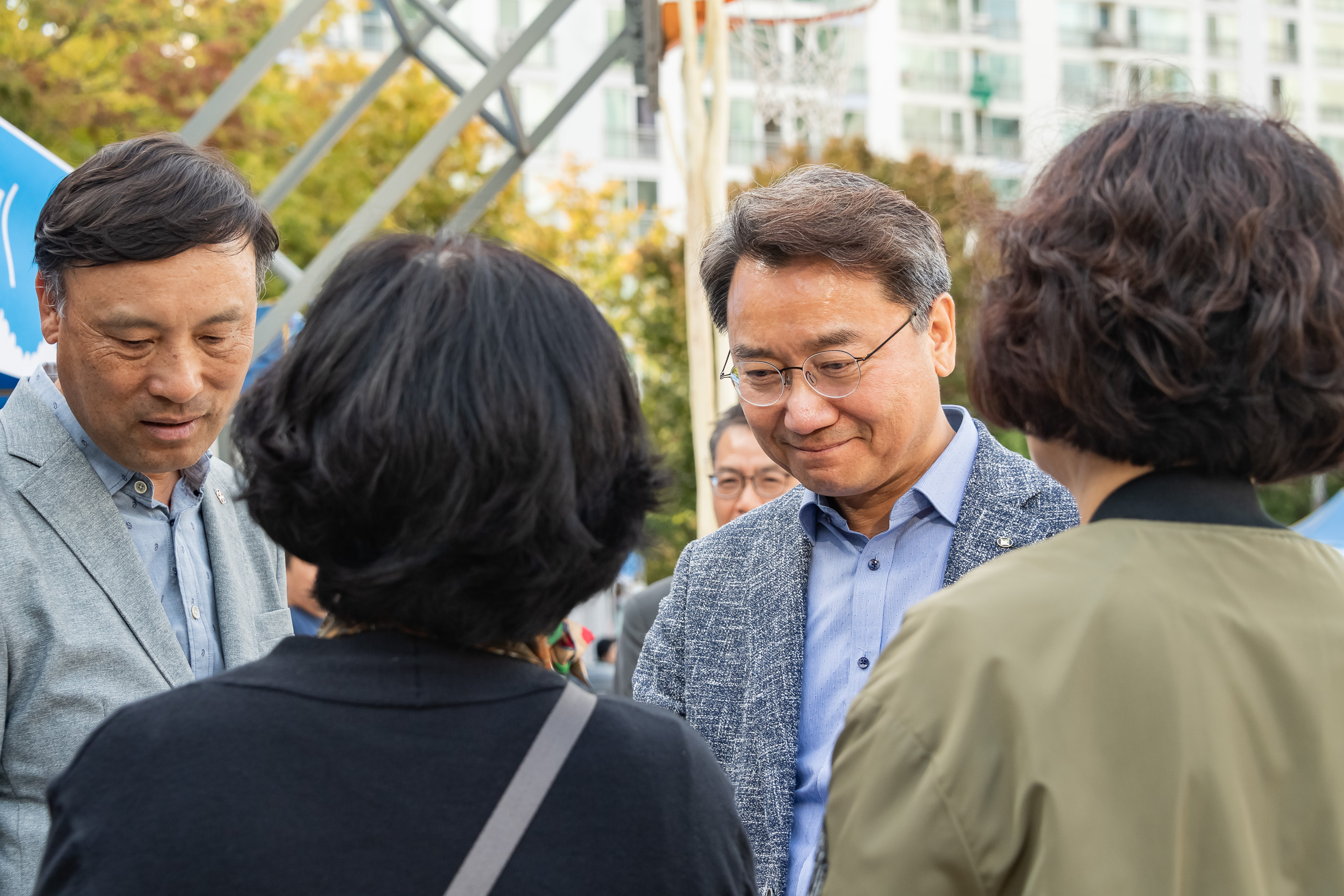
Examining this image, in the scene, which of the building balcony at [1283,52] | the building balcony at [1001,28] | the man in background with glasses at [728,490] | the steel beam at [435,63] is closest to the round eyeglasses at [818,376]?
the man in background with glasses at [728,490]

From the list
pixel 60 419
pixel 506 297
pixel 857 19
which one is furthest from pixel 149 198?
pixel 857 19

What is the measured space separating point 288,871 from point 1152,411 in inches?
38.3

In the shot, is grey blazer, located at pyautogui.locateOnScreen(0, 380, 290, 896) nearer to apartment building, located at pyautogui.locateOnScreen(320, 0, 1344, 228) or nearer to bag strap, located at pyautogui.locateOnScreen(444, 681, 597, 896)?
bag strap, located at pyautogui.locateOnScreen(444, 681, 597, 896)

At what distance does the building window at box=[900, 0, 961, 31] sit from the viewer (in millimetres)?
38562

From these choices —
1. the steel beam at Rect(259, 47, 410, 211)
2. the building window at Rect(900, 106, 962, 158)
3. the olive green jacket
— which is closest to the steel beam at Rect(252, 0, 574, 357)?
the steel beam at Rect(259, 47, 410, 211)

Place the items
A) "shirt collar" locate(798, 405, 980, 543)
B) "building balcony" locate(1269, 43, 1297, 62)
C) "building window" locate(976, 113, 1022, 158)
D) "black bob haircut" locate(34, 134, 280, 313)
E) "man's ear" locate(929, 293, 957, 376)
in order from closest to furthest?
"black bob haircut" locate(34, 134, 280, 313) < "shirt collar" locate(798, 405, 980, 543) < "man's ear" locate(929, 293, 957, 376) < "building window" locate(976, 113, 1022, 158) < "building balcony" locate(1269, 43, 1297, 62)

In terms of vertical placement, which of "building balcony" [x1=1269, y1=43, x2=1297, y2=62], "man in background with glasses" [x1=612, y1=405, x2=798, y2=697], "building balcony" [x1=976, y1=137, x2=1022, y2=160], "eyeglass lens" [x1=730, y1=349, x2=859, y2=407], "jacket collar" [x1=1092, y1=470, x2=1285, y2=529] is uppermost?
"jacket collar" [x1=1092, y1=470, x2=1285, y2=529]

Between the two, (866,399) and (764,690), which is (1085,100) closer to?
(866,399)

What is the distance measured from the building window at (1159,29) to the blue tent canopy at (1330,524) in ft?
122

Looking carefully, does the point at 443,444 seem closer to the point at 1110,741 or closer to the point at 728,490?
the point at 1110,741

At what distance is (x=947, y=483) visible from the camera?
7.73 feet

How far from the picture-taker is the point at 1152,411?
1.29 metres

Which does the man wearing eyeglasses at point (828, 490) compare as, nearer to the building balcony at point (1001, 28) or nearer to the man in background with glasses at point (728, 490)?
the man in background with glasses at point (728, 490)

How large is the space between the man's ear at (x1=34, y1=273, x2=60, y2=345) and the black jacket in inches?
48.5
